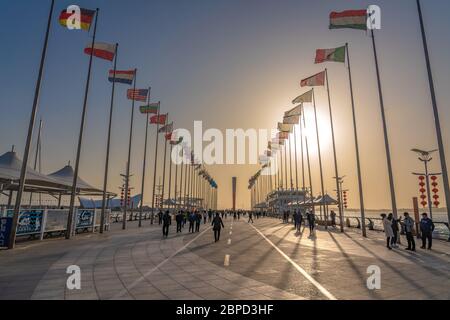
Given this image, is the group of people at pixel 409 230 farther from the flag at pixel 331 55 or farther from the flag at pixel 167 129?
the flag at pixel 167 129

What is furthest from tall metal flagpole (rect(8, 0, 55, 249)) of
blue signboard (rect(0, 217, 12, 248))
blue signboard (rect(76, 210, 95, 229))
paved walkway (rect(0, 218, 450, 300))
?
blue signboard (rect(76, 210, 95, 229))

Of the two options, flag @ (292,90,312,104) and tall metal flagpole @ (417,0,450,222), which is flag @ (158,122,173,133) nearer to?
flag @ (292,90,312,104)

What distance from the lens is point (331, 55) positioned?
77.7ft

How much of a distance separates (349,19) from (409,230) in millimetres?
14249

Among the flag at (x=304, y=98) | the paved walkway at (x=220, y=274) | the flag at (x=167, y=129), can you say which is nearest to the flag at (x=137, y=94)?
the flag at (x=167, y=129)

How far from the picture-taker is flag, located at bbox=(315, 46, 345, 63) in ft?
76.8

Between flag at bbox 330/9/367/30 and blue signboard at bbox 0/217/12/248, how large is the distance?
75.6ft

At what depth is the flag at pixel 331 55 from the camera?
23411 mm

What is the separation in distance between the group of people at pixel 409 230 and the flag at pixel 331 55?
43.5ft

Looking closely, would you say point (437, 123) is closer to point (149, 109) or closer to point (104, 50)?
Result: point (104, 50)

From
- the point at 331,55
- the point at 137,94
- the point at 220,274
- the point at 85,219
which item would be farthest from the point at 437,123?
the point at 85,219

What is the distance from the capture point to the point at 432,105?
15.8 metres

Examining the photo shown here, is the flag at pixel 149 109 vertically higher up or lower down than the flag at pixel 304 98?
lower down
